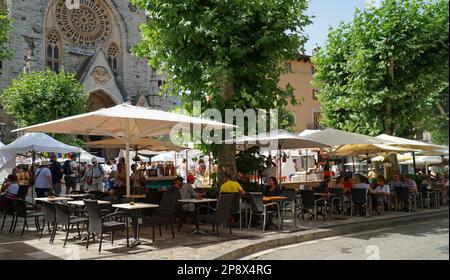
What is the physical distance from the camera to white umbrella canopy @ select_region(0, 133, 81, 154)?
15703 millimetres

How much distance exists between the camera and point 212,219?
391 inches

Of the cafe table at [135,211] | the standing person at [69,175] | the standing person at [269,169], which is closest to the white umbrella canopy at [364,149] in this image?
the standing person at [269,169]

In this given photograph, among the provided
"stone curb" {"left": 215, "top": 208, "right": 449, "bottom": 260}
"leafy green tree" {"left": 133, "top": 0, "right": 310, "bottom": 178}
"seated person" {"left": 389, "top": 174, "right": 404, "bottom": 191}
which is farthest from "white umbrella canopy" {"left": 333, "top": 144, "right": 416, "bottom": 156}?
"leafy green tree" {"left": 133, "top": 0, "right": 310, "bottom": 178}

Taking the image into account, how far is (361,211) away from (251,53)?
607 cm

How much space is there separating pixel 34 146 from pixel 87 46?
22.6 metres

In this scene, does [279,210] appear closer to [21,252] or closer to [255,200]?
[255,200]

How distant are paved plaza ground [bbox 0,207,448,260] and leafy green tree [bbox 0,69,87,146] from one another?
17.4 metres

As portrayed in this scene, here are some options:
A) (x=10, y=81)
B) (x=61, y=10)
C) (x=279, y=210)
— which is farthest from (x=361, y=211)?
(x=61, y=10)

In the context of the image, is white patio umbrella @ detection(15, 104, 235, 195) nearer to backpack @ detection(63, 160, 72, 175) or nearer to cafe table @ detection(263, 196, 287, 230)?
cafe table @ detection(263, 196, 287, 230)

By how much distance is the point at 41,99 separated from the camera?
27.9 metres

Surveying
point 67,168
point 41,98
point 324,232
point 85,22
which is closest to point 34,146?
point 67,168

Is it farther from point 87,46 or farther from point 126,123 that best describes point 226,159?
point 87,46

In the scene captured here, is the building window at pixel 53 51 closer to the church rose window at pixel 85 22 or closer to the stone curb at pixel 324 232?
the church rose window at pixel 85 22
